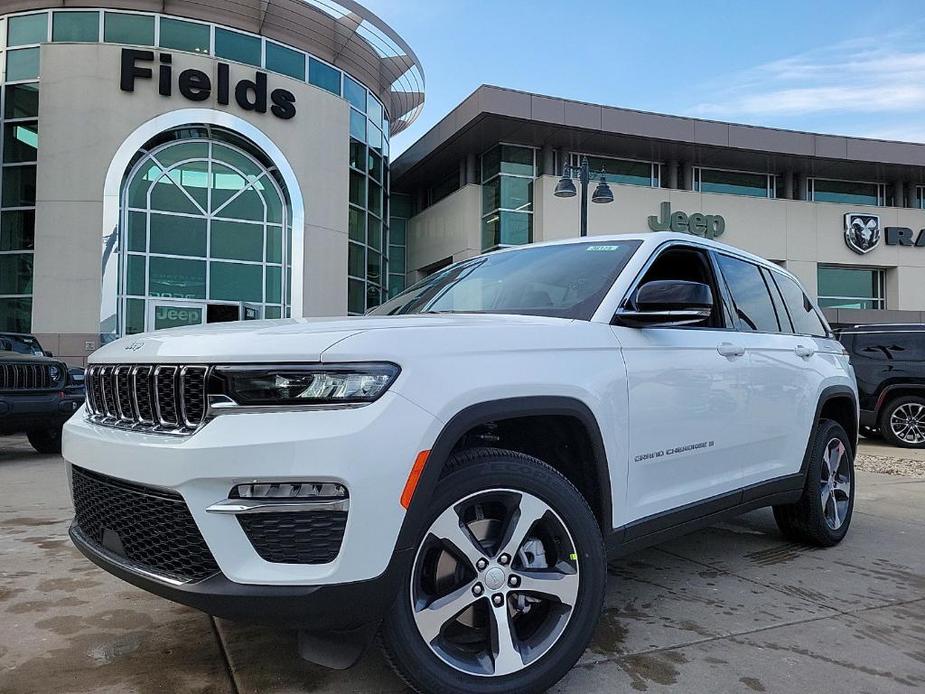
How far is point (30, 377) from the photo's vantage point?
793cm

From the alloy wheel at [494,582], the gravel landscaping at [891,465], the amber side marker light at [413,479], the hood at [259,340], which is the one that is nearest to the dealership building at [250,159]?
the gravel landscaping at [891,465]

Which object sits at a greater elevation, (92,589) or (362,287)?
(362,287)

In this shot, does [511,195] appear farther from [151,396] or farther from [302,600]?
[302,600]

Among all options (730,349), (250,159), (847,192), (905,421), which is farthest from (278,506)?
(847,192)

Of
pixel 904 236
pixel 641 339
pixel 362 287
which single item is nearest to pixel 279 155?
pixel 362 287

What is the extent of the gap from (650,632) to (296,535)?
1782 mm

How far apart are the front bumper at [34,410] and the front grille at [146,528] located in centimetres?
576

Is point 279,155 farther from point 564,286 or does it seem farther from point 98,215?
point 564,286

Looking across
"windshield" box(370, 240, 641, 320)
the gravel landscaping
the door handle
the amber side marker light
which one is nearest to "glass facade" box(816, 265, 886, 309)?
the gravel landscaping

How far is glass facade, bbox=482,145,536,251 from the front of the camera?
23.6 m

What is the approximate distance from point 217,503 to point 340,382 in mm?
476

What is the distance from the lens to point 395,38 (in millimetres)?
21484

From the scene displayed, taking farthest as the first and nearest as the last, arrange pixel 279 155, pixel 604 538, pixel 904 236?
pixel 904 236
pixel 279 155
pixel 604 538

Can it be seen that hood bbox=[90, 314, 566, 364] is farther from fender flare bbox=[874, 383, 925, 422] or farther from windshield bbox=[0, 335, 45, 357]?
fender flare bbox=[874, 383, 925, 422]
